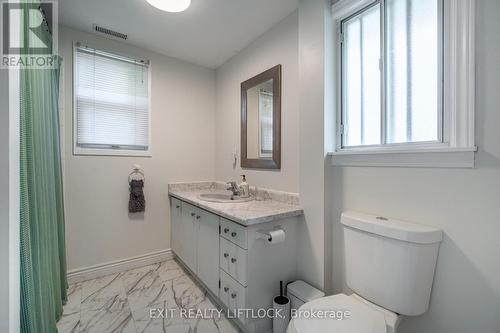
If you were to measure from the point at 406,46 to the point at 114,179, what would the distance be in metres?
2.60

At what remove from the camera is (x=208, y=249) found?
5.89 ft

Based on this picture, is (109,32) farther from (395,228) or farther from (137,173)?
(395,228)

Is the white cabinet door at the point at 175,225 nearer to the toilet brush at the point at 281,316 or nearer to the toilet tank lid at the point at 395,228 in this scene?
the toilet brush at the point at 281,316

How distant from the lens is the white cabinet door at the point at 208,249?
1.69 metres

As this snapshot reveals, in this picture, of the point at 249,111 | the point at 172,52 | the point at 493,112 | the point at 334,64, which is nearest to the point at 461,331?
the point at 493,112

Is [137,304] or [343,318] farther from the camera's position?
[137,304]

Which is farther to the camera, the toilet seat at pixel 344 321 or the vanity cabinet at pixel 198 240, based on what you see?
the vanity cabinet at pixel 198 240

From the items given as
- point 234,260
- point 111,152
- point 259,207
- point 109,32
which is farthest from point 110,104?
point 234,260

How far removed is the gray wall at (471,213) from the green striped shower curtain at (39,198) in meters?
1.86

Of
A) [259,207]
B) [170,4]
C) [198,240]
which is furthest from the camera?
[198,240]

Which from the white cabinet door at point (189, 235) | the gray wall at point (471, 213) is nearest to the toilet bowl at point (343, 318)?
the gray wall at point (471, 213)

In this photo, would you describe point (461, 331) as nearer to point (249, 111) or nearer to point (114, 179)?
point (249, 111)

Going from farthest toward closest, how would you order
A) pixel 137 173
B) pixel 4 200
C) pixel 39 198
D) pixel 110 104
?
1. pixel 137 173
2. pixel 110 104
3. pixel 39 198
4. pixel 4 200

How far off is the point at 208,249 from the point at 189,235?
0.39 metres
